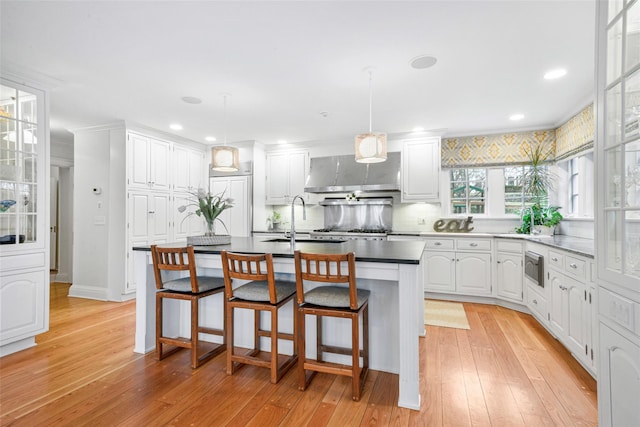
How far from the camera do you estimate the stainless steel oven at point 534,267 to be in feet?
10.7

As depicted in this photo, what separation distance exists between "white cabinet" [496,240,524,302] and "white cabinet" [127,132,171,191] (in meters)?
4.92

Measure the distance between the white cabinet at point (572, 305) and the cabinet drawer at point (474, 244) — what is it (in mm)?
1155

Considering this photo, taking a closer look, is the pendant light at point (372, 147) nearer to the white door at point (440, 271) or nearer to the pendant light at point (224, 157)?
the pendant light at point (224, 157)

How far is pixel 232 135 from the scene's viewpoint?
5.16 meters

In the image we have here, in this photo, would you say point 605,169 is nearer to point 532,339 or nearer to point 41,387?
point 532,339

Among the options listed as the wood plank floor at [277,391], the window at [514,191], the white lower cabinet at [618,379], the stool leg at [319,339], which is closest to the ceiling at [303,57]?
the window at [514,191]

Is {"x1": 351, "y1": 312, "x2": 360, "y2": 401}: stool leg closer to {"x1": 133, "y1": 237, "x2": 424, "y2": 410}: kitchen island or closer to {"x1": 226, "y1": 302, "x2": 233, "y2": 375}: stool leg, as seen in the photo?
{"x1": 133, "y1": 237, "x2": 424, "y2": 410}: kitchen island

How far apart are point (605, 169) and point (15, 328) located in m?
4.27

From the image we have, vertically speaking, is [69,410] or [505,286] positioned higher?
[505,286]

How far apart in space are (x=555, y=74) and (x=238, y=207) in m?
4.60

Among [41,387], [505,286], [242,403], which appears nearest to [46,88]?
[41,387]

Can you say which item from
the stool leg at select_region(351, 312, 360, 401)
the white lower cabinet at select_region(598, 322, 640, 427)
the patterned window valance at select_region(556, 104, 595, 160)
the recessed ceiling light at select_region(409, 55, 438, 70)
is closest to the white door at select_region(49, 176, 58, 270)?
the stool leg at select_region(351, 312, 360, 401)

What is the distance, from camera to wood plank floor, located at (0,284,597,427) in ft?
6.05

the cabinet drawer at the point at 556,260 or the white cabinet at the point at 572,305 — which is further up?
the cabinet drawer at the point at 556,260
